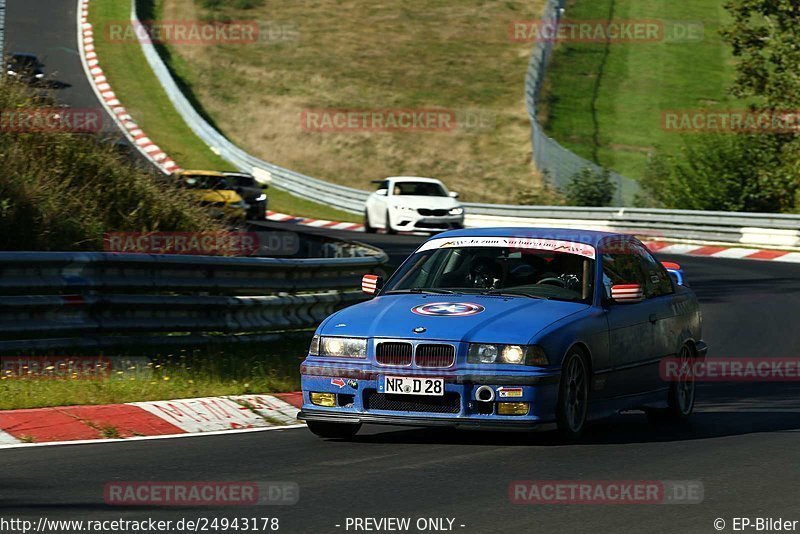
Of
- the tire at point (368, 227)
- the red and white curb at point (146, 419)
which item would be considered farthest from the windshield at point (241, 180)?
the red and white curb at point (146, 419)

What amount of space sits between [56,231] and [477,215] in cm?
2247

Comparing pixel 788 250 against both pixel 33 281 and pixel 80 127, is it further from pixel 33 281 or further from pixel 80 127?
pixel 33 281

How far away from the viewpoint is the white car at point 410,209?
104 ft

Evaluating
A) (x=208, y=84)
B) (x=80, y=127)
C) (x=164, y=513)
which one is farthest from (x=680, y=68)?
(x=164, y=513)

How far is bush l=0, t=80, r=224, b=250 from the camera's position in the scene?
43.3ft

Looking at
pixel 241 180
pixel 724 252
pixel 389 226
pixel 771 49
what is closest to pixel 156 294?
pixel 724 252

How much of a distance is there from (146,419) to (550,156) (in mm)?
33984

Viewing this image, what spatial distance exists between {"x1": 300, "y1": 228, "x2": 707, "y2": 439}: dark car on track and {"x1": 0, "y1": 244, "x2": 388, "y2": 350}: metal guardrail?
2.67 m

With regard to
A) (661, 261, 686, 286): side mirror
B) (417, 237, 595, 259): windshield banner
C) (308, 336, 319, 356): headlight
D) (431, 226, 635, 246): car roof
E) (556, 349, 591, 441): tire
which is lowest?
(556, 349, 591, 441): tire

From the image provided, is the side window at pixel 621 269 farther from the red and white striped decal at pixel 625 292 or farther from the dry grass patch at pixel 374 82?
the dry grass patch at pixel 374 82

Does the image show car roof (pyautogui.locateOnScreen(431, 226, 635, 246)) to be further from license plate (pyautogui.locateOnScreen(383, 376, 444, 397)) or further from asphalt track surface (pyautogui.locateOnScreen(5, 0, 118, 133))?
asphalt track surface (pyautogui.locateOnScreen(5, 0, 118, 133))

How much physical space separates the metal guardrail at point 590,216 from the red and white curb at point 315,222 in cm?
232

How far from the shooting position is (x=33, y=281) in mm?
10750

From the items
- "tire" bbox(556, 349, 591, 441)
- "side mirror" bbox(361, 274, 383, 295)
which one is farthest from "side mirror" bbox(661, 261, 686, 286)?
"side mirror" bbox(361, 274, 383, 295)
